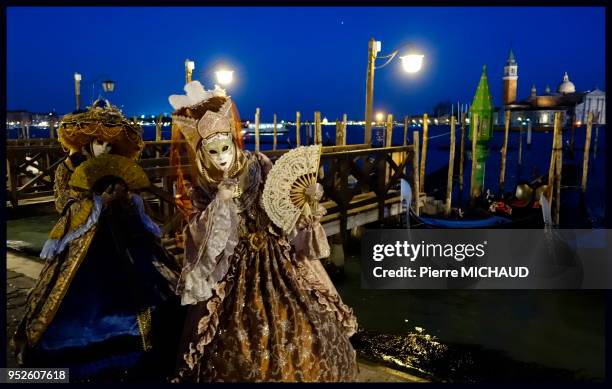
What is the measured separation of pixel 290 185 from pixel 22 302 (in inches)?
112

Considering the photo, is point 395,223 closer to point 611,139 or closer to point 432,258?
point 432,258

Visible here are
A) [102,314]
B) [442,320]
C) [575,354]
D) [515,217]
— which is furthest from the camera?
[515,217]

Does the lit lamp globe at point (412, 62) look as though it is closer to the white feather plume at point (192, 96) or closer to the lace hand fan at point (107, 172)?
the lace hand fan at point (107, 172)

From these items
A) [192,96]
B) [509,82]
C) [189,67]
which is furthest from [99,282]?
[509,82]

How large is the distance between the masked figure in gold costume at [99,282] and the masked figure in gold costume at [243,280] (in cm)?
35

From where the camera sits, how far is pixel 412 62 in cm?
826

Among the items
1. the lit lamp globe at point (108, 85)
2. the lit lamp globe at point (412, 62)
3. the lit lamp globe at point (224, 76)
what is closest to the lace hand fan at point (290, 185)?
the lit lamp globe at point (224, 76)

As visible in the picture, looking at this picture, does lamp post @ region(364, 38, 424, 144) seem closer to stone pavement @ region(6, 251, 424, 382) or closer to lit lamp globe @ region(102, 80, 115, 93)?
stone pavement @ region(6, 251, 424, 382)

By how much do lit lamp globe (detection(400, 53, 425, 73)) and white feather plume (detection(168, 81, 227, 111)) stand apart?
627 cm

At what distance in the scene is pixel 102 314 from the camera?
274 cm

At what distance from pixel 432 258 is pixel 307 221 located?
6.28m

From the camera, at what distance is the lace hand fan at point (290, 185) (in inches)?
101

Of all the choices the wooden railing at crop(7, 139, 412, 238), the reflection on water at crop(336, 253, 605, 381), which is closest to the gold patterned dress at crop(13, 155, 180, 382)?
the wooden railing at crop(7, 139, 412, 238)

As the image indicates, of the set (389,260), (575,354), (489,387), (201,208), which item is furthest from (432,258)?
(201,208)
